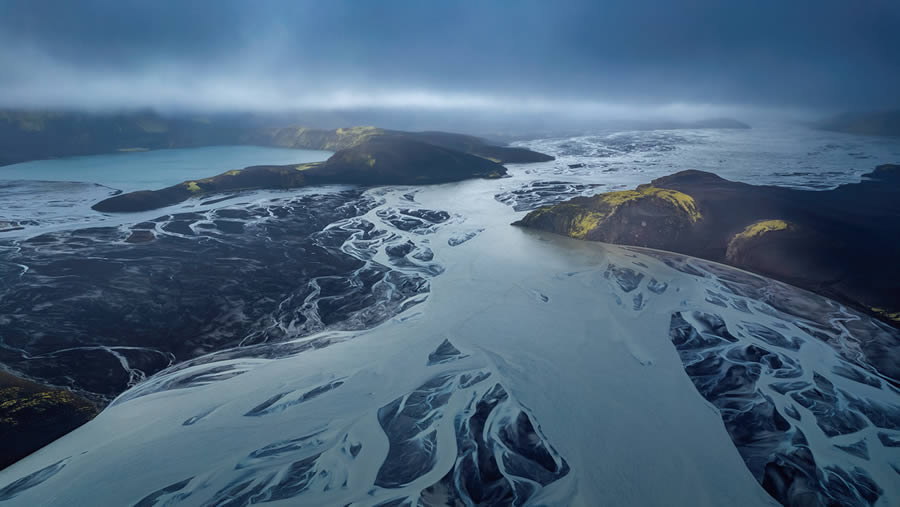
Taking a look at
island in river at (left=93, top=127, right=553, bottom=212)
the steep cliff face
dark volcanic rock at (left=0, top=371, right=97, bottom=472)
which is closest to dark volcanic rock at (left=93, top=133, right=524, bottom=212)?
island in river at (left=93, top=127, right=553, bottom=212)

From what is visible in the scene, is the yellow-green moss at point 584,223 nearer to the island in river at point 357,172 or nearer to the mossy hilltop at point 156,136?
the island in river at point 357,172

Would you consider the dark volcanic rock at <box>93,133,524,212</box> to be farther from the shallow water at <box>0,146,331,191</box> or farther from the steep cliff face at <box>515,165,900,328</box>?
the steep cliff face at <box>515,165,900,328</box>

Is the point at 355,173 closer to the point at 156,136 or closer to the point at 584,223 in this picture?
the point at 584,223

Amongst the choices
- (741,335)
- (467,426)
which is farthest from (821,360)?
(467,426)

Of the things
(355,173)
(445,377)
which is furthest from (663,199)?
(355,173)

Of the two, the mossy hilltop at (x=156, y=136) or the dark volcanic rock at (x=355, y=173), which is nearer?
the dark volcanic rock at (x=355, y=173)

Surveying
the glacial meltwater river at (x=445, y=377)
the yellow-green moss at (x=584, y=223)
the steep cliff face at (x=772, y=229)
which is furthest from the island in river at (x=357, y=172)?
the yellow-green moss at (x=584, y=223)
